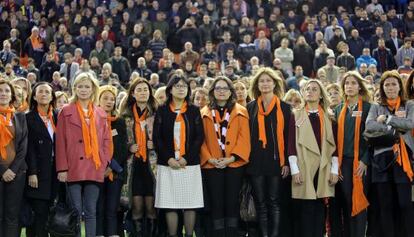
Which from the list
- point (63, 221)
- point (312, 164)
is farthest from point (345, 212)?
point (63, 221)

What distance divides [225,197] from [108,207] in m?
1.50

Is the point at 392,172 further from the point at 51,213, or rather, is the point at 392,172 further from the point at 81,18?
the point at 81,18

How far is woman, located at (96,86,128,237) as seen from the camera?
929cm

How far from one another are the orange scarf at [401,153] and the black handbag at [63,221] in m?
3.91

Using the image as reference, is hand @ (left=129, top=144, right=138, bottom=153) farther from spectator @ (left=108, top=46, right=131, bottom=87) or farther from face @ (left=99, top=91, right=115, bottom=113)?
spectator @ (left=108, top=46, right=131, bottom=87)

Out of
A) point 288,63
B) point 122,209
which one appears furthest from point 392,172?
point 288,63

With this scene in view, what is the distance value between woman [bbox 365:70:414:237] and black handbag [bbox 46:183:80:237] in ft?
11.9

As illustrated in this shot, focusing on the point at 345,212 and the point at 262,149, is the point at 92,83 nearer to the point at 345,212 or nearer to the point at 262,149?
the point at 262,149

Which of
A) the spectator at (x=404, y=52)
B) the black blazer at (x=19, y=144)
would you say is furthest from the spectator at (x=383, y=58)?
the black blazer at (x=19, y=144)

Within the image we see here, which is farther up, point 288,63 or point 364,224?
point 288,63

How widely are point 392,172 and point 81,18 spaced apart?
16.5 m

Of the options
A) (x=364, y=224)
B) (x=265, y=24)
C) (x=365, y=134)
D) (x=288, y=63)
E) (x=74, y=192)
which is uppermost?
(x=265, y=24)

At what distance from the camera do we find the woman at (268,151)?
907 cm

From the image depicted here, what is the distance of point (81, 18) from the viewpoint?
2358 cm
